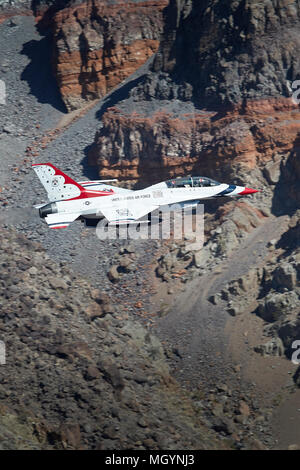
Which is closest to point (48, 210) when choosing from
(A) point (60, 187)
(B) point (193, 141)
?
(A) point (60, 187)

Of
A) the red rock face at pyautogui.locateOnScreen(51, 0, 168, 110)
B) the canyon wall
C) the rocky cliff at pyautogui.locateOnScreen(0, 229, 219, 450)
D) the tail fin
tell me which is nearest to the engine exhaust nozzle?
the tail fin

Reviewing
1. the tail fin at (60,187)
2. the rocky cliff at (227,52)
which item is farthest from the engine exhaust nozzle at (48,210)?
the rocky cliff at (227,52)

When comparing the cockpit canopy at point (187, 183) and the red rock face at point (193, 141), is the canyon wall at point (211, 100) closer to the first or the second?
the red rock face at point (193, 141)

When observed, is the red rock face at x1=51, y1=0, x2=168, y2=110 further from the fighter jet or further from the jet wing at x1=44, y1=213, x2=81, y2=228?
the jet wing at x1=44, y1=213, x2=81, y2=228

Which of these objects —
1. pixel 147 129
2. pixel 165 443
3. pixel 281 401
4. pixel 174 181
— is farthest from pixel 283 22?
pixel 165 443

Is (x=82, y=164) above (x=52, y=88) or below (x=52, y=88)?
below

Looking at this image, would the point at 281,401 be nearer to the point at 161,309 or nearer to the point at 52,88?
the point at 161,309
